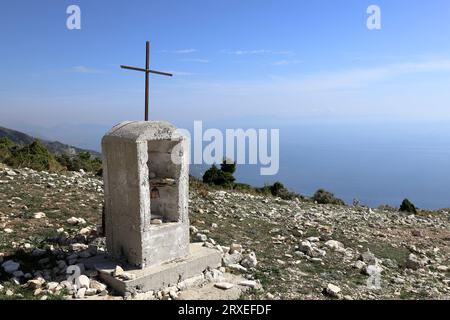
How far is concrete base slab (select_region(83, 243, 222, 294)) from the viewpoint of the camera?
593 centimetres

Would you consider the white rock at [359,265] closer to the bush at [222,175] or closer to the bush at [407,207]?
the bush at [222,175]

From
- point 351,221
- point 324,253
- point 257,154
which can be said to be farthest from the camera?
point 351,221

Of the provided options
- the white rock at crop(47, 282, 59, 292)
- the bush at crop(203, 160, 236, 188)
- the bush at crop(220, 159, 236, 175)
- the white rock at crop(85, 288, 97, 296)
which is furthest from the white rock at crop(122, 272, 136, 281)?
the bush at crop(220, 159, 236, 175)

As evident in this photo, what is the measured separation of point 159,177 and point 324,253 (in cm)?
452

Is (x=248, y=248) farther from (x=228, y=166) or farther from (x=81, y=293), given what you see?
(x=228, y=166)

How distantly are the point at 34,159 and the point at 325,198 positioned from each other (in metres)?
15.9

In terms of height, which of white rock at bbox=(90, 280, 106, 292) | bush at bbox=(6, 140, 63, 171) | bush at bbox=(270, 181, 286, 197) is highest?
bush at bbox=(6, 140, 63, 171)

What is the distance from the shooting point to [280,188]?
2433 centimetres

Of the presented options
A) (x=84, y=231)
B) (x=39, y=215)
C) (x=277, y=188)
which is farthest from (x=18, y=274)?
(x=277, y=188)

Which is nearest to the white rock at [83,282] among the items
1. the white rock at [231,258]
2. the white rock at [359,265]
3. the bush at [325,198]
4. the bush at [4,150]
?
the white rock at [231,258]

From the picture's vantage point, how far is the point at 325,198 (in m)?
22.7

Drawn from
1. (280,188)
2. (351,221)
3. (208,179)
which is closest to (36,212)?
(351,221)

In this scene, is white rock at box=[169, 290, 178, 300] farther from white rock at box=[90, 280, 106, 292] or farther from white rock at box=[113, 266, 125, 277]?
white rock at box=[90, 280, 106, 292]
